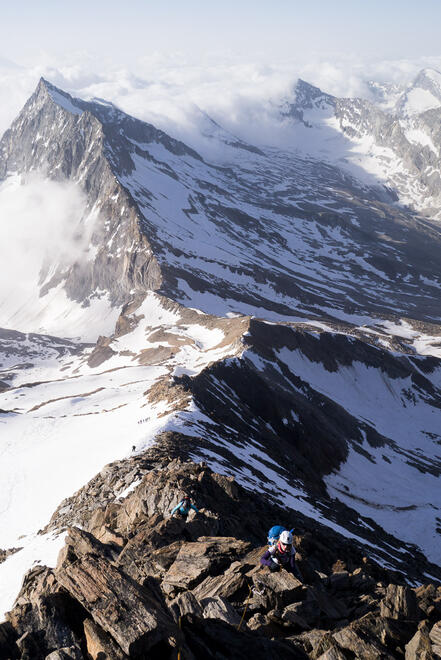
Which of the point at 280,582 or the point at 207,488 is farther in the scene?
the point at 207,488

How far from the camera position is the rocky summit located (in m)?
15.5

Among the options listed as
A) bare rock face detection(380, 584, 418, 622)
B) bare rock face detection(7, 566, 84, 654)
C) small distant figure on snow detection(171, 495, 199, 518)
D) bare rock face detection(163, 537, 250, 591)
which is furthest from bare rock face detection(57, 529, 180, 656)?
small distant figure on snow detection(171, 495, 199, 518)

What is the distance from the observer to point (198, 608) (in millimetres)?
17000

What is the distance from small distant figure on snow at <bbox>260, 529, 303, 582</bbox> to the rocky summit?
407mm

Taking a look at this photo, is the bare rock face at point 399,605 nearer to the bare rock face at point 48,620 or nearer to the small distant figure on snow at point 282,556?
the small distant figure on snow at point 282,556

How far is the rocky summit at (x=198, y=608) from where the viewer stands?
15.5 m

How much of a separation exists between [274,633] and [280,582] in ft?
5.65

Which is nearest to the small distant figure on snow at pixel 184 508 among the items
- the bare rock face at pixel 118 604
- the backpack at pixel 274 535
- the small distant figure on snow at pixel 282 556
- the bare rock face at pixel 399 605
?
the backpack at pixel 274 535

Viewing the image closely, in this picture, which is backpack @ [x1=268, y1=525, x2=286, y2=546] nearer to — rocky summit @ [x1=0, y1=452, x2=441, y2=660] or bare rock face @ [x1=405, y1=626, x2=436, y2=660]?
rocky summit @ [x1=0, y1=452, x2=441, y2=660]

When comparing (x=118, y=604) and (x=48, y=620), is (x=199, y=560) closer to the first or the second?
(x=118, y=604)

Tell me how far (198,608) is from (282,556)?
439 centimetres

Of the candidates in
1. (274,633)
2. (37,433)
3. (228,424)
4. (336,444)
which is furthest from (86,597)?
(336,444)

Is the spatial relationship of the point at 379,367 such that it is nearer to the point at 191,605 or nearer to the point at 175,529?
the point at 175,529

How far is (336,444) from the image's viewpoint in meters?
82.8
